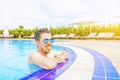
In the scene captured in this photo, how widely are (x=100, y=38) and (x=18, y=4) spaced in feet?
28.8

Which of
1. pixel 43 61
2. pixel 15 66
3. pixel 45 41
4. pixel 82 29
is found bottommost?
pixel 15 66

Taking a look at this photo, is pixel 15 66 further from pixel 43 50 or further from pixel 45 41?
pixel 45 41

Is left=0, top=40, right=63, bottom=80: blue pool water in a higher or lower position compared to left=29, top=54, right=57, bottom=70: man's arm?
lower

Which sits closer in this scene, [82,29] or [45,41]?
[45,41]

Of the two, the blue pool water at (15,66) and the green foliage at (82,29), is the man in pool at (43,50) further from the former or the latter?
the green foliage at (82,29)

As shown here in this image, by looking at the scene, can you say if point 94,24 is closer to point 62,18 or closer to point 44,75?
point 62,18

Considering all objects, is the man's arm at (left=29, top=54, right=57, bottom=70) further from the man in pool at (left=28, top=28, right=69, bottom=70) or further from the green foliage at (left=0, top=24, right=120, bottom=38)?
the green foliage at (left=0, top=24, right=120, bottom=38)

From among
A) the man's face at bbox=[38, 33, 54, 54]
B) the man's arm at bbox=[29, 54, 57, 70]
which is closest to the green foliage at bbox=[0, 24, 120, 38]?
the man's arm at bbox=[29, 54, 57, 70]

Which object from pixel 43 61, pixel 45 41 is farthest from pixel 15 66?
pixel 45 41

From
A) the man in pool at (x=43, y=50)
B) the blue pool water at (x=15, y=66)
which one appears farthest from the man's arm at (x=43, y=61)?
the blue pool water at (x=15, y=66)

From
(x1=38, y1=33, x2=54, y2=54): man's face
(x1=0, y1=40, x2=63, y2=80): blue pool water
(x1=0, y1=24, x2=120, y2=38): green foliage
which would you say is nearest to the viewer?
(x1=38, y1=33, x2=54, y2=54): man's face

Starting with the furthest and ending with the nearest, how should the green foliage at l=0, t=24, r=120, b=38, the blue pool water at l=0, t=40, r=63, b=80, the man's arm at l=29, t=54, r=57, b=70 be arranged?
the green foliage at l=0, t=24, r=120, b=38 → the blue pool water at l=0, t=40, r=63, b=80 → the man's arm at l=29, t=54, r=57, b=70

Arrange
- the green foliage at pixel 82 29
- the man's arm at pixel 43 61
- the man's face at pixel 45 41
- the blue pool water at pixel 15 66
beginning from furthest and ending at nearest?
the green foliage at pixel 82 29 → the blue pool water at pixel 15 66 → the man's arm at pixel 43 61 → the man's face at pixel 45 41

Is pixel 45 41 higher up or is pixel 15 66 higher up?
pixel 45 41
